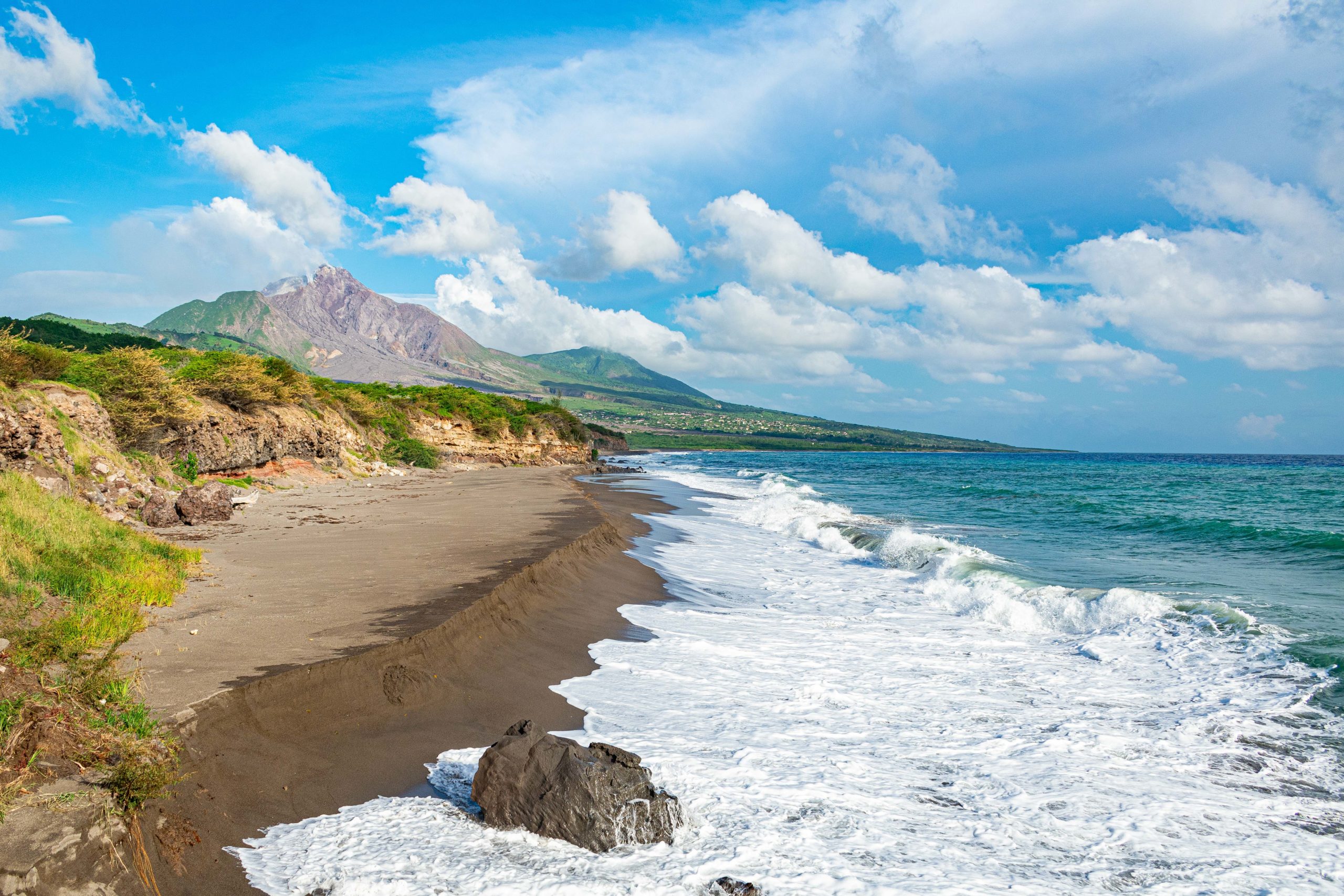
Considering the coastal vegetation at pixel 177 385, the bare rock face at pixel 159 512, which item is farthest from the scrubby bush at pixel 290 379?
the bare rock face at pixel 159 512

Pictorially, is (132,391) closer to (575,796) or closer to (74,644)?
(74,644)

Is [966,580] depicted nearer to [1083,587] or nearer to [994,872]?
[1083,587]

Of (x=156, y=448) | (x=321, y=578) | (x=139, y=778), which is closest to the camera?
(x=139, y=778)

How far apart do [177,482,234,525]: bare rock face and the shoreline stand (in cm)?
836

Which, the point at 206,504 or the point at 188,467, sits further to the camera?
the point at 188,467

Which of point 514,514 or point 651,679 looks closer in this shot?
point 651,679

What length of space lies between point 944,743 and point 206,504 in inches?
641

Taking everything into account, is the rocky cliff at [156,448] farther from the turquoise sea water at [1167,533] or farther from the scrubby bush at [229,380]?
the turquoise sea water at [1167,533]

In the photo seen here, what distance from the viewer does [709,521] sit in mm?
28812

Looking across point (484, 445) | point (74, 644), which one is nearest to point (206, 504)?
point (74, 644)

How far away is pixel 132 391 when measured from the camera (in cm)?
1986

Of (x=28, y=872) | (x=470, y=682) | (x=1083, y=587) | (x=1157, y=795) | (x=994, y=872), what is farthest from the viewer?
(x=1083, y=587)

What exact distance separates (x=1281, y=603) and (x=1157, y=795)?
10623 millimetres

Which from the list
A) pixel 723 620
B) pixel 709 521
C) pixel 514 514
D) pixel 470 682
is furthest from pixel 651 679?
pixel 709 521
